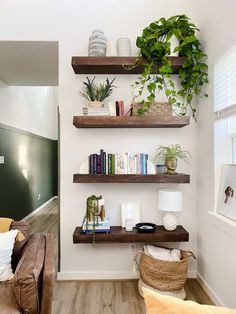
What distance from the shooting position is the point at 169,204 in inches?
94.2

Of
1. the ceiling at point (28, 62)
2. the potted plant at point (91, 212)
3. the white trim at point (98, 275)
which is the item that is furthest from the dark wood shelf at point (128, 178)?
the ceiling at point (28, 62)

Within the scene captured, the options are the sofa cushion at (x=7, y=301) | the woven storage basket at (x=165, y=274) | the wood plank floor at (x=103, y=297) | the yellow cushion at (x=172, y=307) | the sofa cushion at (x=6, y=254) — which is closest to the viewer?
the yellow cushion at (x=172, y=307)

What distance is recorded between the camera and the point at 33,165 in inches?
228

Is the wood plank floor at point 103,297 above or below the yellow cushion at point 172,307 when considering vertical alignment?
below

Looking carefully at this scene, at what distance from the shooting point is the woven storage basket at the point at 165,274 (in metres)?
2.22

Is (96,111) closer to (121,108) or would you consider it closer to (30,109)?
(121,108)

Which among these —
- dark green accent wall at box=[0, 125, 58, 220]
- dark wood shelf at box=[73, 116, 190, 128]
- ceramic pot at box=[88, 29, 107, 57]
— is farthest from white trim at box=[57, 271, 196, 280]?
ceramic pot at box=[88, 29, 107, 57]

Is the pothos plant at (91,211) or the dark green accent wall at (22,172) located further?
the dark green accent wall at (22,172)

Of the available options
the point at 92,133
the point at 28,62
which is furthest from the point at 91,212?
the point at 28,62

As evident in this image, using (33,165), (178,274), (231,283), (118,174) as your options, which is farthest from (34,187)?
(231,283)

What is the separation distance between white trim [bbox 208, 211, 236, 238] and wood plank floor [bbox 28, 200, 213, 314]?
708mm

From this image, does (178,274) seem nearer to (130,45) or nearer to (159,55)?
(159,55)

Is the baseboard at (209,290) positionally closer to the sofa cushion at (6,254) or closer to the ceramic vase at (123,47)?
the sofa cushion at (6,254)

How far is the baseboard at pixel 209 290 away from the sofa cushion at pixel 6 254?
1614mm
